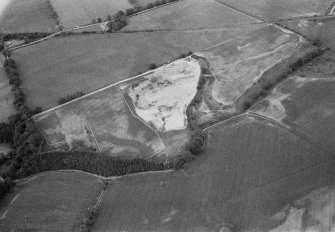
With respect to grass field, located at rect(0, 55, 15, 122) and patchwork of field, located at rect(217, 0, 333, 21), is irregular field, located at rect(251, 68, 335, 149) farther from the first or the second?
grass field, located at rect(0, 55, 15, 122)

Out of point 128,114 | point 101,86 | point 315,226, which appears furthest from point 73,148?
point 315,226

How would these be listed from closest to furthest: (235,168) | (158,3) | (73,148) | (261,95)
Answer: (235,168), (73,148), (261,95), (158,3)

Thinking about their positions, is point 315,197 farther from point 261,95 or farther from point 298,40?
point 298,40

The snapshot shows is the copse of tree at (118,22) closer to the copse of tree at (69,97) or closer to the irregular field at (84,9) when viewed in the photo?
the irregular field at (84,9)

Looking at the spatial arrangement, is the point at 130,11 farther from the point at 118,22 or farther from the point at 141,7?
the point at 118,22

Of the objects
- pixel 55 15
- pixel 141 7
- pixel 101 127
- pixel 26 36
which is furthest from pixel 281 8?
pixel 26 36

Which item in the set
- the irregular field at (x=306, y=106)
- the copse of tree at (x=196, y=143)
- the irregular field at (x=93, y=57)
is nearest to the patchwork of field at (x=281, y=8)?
the irregular field at (x=93, y=57)
